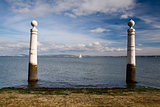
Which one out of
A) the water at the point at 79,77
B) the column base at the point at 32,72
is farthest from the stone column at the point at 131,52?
the column base at the point at 32,72

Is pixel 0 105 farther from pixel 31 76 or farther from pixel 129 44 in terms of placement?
pixel 129 44

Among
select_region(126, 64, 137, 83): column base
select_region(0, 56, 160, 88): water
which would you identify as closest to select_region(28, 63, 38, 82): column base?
select_region(0, 56, 160, 88): water

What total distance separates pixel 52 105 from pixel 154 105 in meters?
5.46

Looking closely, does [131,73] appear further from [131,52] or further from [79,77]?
[79,77]

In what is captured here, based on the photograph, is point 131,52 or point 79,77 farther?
point 79,77

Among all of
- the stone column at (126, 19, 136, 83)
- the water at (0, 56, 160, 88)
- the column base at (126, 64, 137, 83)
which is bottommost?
the water at (0, 56, 160, 88)

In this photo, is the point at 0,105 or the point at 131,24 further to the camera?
the point at 131,24

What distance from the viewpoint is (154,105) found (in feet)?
27.8

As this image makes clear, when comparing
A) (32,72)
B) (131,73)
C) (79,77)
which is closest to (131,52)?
(131,73)

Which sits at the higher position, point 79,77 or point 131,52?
point 131,52

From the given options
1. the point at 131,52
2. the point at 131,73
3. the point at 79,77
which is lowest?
the point at 79,77

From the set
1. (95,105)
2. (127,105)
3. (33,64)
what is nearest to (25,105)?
(95,105)

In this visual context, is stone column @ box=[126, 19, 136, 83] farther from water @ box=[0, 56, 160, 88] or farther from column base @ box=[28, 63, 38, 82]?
column base @ box=[28, 63, 38, 82]

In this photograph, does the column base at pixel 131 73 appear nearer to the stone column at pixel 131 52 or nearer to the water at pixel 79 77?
the stone column at pixel 131 52
